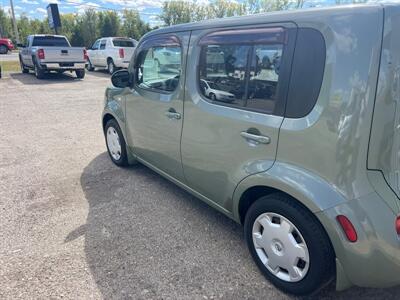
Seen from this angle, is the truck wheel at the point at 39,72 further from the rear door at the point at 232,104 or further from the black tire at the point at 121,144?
the rear door at the point at 232,104

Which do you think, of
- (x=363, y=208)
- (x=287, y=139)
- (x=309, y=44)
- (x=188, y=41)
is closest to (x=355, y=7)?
(x=309, y=44)

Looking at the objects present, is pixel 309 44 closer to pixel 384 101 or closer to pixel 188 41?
pixel 384 101

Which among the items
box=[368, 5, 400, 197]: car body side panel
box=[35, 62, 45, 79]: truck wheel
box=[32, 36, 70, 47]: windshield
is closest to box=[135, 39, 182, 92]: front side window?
box=[368, 5, 400, 197]: car body side panel

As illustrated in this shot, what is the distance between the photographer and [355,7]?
5.63ft

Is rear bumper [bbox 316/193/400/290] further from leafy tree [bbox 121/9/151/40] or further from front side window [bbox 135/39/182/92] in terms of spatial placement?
leafy tree [bbox 121/9/151/40]

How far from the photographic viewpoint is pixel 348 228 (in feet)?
5.90

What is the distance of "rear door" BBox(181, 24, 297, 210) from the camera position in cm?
210

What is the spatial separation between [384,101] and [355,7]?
1.68 feet

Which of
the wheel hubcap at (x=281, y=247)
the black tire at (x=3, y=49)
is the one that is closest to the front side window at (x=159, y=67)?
the wheel hubcap at (x=281, y=247)

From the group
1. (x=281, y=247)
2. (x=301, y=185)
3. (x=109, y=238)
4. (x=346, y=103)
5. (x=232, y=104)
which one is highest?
(x=346, y=103)

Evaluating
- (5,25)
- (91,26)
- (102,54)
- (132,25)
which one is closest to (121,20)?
(132,25)

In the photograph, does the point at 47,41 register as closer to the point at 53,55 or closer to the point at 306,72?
the point at 53,55

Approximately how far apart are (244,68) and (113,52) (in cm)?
1479

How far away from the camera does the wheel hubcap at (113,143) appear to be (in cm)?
440
